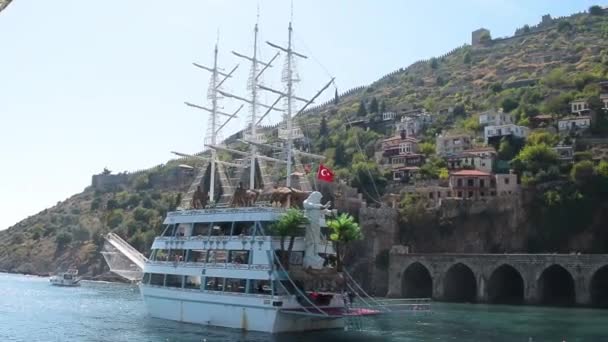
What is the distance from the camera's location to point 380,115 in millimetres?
149625

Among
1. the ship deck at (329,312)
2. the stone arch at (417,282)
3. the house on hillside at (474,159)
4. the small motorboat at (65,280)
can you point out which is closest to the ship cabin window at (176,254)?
the ship deck at (329,312)

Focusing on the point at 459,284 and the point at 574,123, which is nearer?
the point at 459,284

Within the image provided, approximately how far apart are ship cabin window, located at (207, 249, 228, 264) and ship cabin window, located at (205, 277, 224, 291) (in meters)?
1.14

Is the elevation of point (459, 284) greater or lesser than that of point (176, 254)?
lesser

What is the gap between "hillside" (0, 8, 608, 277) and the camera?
121375mm

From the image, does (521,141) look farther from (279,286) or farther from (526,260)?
(279,286)

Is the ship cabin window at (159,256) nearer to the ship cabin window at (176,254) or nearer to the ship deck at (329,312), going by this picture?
the ship cabin window at (176,254)

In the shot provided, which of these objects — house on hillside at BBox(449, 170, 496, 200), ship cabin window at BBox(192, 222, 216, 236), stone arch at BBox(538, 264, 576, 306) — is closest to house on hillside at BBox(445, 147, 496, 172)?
house on hillside at BBox(449, 170, 496, 200)

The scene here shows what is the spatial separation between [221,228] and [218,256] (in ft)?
6.45

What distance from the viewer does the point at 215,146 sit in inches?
2579

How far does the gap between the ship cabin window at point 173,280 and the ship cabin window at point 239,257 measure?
6036mm

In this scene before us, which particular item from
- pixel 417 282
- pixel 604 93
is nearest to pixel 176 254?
pixel 417 282

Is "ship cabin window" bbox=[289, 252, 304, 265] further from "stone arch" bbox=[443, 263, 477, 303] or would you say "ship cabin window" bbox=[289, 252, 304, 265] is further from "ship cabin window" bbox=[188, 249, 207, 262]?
"stone arch" bbox=[443, 263, 477, 303]

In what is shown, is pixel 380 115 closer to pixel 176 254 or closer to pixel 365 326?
pixel 176 254
